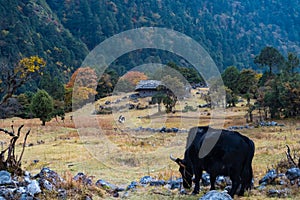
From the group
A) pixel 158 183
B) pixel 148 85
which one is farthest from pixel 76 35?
pixel 158 183

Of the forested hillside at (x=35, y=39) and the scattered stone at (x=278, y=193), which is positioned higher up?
the forested hillside at (x=35, y=39)

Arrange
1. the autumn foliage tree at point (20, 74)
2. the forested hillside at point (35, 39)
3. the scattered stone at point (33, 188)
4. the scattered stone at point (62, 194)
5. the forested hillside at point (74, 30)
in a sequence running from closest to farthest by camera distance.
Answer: the scattered stone at point (33, 188) → the scattered stone at point (62, 194) → the autumn foliage tree at point (20, 74) → the forested hillside at point (35, 39) → the forested hillside at point (74, 30)

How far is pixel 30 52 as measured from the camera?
4803 inches

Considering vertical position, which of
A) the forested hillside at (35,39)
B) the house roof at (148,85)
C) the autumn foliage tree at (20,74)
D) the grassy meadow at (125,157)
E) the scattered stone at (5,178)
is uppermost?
the forested hillside at (35,39)

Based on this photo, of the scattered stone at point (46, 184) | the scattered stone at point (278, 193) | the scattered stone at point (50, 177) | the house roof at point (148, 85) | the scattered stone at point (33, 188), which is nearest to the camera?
the scattered stone at point (33, 188)

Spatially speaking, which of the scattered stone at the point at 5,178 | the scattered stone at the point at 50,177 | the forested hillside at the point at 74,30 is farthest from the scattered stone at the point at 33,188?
the forested hillside at the point at 74,30

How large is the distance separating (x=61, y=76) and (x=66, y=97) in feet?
189

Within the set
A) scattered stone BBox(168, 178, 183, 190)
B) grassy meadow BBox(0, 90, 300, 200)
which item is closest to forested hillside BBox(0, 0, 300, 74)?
grassy meadow BBox(0, 90, 300, 200)

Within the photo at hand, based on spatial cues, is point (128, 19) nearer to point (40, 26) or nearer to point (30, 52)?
point (40, 26)

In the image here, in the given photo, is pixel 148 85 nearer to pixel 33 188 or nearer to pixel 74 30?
pixel 33 188

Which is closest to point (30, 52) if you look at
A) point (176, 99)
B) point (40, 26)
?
point (40, 26)

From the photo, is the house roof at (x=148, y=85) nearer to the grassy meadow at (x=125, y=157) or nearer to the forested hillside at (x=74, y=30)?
the grassy meadow at (x=125, y=157)

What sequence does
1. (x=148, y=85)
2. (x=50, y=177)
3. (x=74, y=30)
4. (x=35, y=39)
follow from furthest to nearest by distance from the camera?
(x=74, y=30) → (x=35, y=39) → (x=148, y=85) → (x=50, y=177)

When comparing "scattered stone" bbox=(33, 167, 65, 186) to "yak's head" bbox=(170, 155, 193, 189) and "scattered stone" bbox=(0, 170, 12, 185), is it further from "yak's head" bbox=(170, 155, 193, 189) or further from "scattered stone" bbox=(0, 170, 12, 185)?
"yak's head" bbox=(170, 155, 193, 189)
